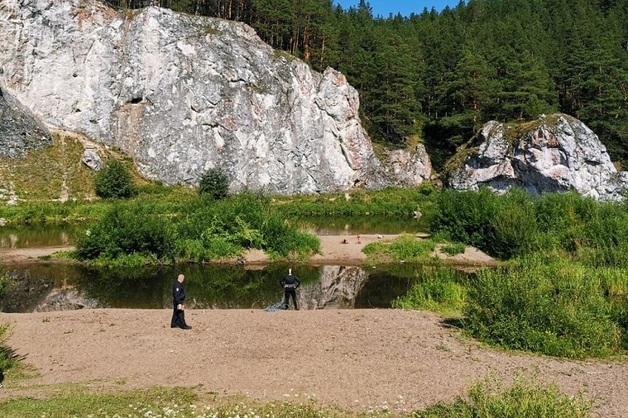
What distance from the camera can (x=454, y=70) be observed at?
8081 cm

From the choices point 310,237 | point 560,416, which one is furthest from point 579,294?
point 310,237

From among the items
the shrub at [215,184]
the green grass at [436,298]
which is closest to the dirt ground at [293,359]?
the green grass at [436,298]

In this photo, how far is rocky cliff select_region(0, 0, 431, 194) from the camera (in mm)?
61938

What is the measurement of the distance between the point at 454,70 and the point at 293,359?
7493cm

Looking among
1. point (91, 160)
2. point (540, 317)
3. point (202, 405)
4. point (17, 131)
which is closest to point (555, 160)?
point (540, 317)

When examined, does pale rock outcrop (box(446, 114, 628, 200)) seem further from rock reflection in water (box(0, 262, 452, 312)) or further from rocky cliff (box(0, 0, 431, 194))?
rock reflection in water (box(0, 262, 452, 312))

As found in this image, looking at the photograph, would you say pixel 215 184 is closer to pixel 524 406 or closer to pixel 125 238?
pixel 125 238

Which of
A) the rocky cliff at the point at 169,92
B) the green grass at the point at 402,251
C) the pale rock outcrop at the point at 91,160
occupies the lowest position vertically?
the green grass at the point at 402,251

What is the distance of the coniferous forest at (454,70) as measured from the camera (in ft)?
233

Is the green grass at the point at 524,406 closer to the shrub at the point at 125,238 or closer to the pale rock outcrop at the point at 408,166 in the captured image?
the shrub at the point at 125,238

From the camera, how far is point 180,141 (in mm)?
62469

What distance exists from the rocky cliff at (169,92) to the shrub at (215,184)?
9.94 ft

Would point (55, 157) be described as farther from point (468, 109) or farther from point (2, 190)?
point (468, 109)

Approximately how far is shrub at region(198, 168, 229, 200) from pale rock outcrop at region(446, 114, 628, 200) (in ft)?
91.4
